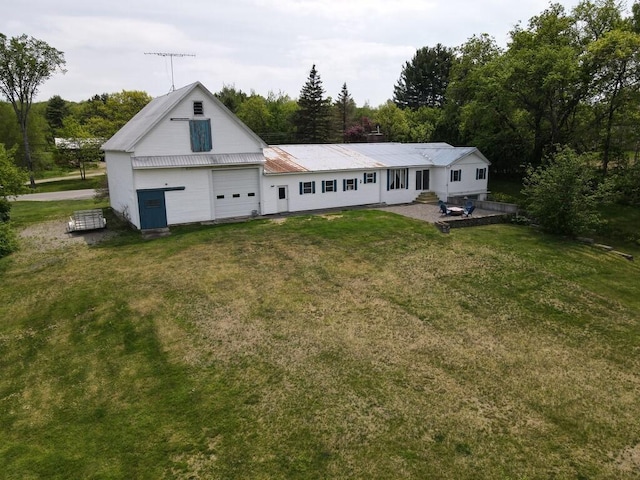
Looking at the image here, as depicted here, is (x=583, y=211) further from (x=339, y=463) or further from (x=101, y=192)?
(x=101, y=192)

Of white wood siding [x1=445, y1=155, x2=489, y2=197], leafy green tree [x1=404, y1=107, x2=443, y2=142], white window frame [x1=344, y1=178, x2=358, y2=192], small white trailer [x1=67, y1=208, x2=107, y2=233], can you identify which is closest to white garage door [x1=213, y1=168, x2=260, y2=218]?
white window frame [x1=344, y1=178, x2=358, y2=192]

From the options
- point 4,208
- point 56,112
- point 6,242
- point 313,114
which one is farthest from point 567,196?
point 56,112

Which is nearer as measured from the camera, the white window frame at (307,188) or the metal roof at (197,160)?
the metal roof at (197,160)

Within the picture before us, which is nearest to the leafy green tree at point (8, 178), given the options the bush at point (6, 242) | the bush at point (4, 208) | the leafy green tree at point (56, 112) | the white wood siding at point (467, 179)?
the bush at point (4, 208)

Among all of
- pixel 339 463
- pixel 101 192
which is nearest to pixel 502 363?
pixel 339 463

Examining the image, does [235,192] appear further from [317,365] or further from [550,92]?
[550,92]

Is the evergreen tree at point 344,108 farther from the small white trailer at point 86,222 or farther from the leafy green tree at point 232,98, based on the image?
the small white trailer at point 86,222
